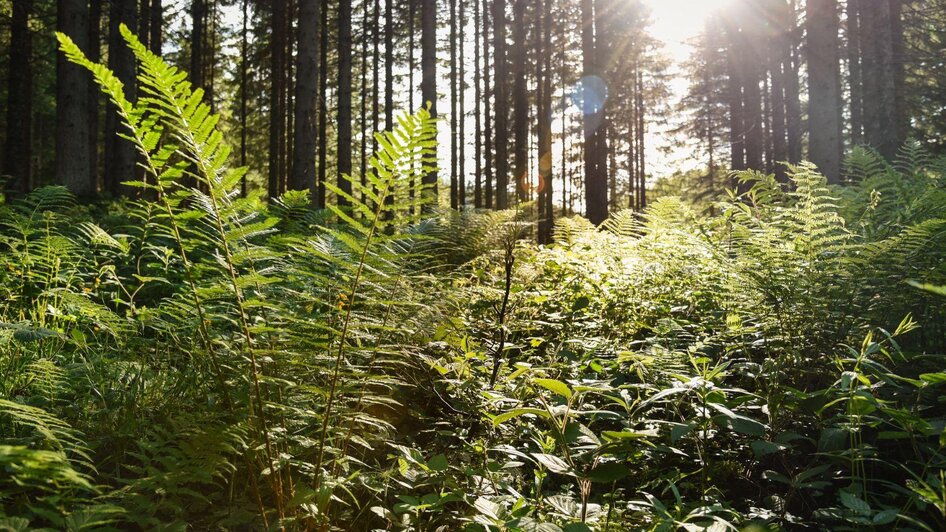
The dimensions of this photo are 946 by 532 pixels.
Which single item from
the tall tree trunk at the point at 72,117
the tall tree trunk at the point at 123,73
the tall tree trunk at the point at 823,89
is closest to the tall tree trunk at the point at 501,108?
the tall tree trunk at the point at 823,89

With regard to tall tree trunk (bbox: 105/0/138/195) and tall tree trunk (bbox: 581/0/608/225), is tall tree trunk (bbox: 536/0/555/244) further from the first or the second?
tall tree trunk (bbox: 105/0/138/195)

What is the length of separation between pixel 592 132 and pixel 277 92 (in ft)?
41.1

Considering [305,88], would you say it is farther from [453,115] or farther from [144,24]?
[453,115]

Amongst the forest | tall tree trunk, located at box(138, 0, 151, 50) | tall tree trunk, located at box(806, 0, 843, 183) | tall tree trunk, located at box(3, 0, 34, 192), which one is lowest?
the forest

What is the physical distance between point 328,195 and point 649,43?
1880 cm

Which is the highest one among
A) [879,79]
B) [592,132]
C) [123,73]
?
[123,73]

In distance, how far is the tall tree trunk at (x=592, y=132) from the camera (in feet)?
34.6

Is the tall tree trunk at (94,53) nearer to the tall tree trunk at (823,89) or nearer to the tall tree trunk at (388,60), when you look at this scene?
the tall tree trunk at (388,60)

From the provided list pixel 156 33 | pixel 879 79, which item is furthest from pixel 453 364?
pixel 156 33

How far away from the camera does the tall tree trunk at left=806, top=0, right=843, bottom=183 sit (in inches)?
336

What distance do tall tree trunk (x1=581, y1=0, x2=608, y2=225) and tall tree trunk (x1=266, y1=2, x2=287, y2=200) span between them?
11.9m

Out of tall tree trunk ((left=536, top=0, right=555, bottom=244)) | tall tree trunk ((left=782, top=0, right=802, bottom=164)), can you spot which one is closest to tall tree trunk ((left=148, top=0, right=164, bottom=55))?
tall tree trunk ((left=536, top=0, right=555, bottom=244))

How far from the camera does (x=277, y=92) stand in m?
19.4

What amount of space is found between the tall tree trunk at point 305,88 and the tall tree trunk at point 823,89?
8.46 metres
